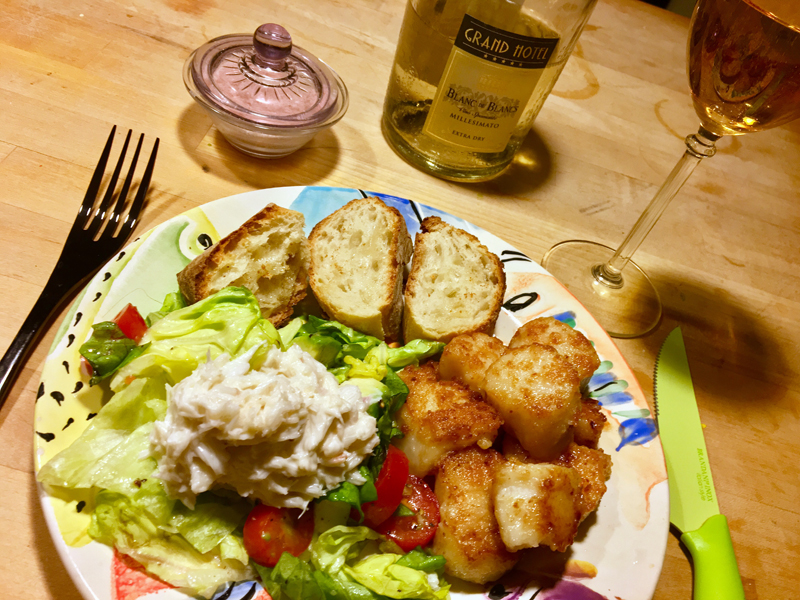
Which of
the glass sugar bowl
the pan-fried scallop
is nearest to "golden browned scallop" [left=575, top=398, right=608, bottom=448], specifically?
the pan-fried scallop

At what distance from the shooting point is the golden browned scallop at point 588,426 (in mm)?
1262

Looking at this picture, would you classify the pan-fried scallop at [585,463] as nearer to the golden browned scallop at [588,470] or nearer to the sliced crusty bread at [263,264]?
the golden browned scallop at [588,470]

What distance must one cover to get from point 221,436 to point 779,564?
1466 mm

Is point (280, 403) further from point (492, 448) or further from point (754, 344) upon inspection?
point (754, 344)

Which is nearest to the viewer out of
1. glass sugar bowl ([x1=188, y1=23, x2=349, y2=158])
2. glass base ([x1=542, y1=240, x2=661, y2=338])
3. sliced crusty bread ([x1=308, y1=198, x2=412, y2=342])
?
sliced crusty bread ([x1=308, y1=198, x2=412, y2=342])

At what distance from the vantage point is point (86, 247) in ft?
4.69

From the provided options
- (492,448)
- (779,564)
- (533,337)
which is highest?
(533,337)

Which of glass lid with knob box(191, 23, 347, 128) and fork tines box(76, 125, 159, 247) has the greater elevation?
glass lid with knob box(191, 23, 347, 128)

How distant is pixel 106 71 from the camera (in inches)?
79.5

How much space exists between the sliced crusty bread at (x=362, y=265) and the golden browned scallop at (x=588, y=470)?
56 cm

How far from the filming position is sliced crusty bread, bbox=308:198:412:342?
1.45 m

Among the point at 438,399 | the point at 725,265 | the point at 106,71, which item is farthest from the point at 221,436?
the point at 725,265

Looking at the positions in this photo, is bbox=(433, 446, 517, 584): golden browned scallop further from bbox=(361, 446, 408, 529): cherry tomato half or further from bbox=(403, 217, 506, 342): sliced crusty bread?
bbox=(403, 217, 506, 342): sliced crusty bread

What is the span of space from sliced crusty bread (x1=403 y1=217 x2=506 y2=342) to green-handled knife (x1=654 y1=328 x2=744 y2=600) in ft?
1.89
